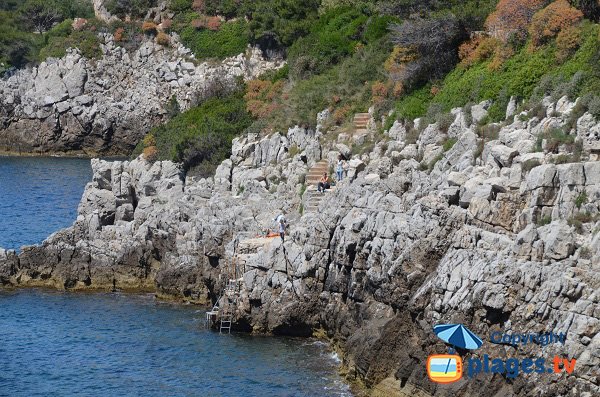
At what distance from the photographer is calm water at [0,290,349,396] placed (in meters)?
44.2

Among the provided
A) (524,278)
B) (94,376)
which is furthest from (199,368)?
(524,278)

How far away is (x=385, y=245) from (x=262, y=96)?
1225 inches

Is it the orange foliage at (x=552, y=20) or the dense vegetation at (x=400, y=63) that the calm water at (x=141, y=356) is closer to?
the dense vegetation at (x=400, y=63)

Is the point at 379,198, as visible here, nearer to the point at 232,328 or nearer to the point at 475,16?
the point at 232,328

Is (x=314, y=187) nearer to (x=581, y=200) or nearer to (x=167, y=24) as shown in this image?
(x=581, y=200)

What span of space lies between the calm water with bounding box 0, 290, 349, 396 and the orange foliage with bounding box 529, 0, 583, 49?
15.9m

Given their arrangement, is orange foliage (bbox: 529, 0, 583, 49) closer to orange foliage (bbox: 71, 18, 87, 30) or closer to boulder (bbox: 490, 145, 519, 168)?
boulder (bbox: 490, 145, 519, 168)

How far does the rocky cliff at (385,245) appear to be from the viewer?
119 ft

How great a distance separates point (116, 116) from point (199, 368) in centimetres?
7075

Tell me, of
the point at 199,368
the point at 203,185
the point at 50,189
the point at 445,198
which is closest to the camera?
the point at 445,198

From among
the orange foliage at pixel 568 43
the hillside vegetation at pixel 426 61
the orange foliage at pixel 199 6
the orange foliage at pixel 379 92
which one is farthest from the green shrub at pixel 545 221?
the orange foliage at pixel 199 6

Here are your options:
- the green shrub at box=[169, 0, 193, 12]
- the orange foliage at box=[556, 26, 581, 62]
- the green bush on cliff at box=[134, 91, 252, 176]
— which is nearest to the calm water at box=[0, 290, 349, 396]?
the green bush on cliff at box=[134, 91, 252, 176]

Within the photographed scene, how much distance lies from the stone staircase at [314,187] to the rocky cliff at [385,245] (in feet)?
2.95

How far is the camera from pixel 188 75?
4267 inches
